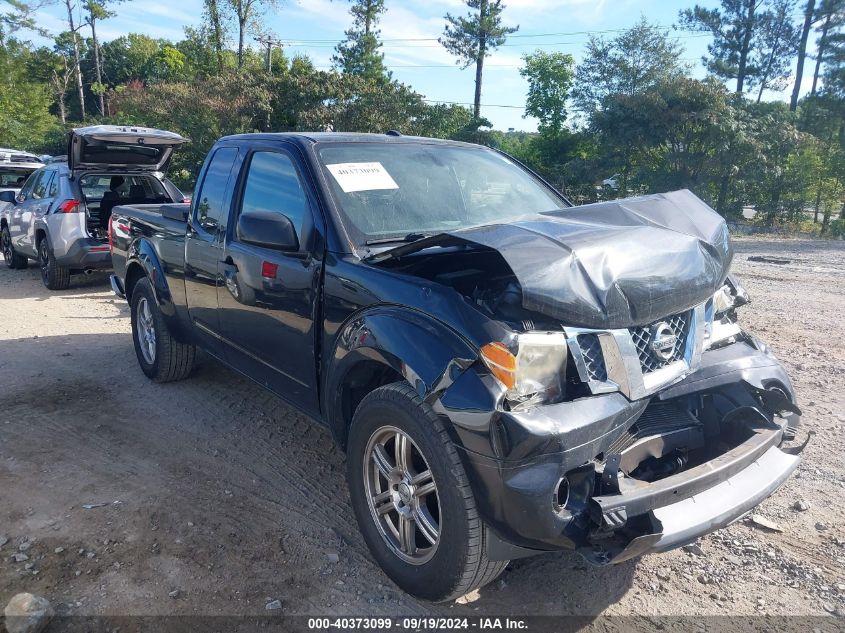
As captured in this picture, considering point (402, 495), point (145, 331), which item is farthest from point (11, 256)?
point (402, 495)

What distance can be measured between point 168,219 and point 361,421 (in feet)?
9.80

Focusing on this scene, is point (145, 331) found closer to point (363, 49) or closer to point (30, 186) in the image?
point (30, 186)

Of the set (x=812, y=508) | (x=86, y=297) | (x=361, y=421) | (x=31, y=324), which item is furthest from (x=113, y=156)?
(x=812, y=508)

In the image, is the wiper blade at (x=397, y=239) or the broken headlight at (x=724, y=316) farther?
the wiper blade at (x=397, y=239)

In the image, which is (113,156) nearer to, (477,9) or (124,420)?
(124,420)

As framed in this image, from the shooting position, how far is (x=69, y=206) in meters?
8.84

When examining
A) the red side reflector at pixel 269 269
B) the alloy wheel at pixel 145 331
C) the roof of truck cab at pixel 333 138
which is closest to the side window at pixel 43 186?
the alloy wheel at pixel 145 331

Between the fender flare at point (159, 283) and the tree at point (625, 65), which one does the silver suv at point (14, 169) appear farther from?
the tree at point (625, 65)

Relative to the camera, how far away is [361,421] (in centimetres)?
278

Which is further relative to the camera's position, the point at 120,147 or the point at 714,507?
the point at 120,147

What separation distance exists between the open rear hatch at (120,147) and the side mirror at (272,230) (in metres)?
5.94

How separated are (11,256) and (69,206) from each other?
11.0ft

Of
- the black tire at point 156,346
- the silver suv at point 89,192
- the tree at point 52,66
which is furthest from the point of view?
the tree at point 52,66

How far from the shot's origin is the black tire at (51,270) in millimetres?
8938
